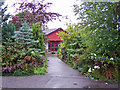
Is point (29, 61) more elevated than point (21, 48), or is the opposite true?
point (21, 48)

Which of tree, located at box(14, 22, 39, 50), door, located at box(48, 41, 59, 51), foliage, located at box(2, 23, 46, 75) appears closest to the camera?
foliage, located at box(2, 23, 46, 75)

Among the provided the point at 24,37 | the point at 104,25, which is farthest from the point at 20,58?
the point at 104,25

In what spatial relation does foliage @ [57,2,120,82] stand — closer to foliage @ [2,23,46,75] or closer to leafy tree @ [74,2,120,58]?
leafy tree @ [74,2,120,58]

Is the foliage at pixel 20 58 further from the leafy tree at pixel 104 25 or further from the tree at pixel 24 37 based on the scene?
the leafy tree at pixel 104 25

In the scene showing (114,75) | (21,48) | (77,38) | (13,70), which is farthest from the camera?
(77,38)

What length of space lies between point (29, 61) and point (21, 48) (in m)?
0.98

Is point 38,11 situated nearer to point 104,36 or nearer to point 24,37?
point 24,37

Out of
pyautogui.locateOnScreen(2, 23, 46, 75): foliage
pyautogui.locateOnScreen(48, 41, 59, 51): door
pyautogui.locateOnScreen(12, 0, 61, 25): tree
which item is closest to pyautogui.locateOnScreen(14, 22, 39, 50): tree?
pyautogui.locateOnScreen(2, 23, 46, 75): foliage

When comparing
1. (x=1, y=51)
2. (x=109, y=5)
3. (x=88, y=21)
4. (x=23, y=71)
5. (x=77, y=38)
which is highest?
(x=109, y=5)

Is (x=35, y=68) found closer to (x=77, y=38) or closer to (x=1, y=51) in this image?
(x=1, y=51)

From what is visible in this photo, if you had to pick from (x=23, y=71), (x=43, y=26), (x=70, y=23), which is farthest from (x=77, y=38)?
(x=23, y=71)

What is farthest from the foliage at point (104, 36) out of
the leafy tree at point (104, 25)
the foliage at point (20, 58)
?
the foliage at point (20, 58)

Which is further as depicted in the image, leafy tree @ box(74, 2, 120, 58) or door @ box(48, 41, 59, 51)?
door @ box(48, 41, 59, 51)

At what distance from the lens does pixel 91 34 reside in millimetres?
6293
